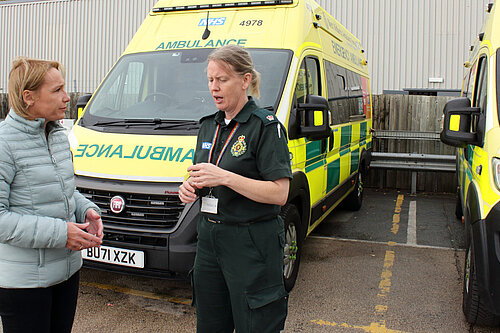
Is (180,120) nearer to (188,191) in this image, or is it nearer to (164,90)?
(164,90)

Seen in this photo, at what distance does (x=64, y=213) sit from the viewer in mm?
2018

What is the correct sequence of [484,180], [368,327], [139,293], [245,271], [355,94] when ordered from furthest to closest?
[355,94]
[139,293]
[368,327]
[484,180]
[245,271]

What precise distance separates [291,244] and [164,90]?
1818 millimetres

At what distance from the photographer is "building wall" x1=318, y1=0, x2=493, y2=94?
541 inches

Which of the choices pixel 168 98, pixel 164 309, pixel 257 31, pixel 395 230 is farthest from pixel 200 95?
pixel 395 230

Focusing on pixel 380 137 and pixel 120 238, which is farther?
pixel 380 137

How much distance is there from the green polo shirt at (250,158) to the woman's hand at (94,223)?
0.55 metres

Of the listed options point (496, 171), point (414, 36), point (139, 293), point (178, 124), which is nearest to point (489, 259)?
point (496, 171)

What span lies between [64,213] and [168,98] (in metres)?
2.38

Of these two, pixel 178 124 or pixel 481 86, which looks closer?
pixel 178 124

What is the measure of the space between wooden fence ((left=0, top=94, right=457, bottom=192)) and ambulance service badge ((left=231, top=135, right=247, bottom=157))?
8.70 m

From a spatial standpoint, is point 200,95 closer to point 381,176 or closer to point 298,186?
point 298,186

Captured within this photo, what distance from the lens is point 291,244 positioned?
418 centimetres

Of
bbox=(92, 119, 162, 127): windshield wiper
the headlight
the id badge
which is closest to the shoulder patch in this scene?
the id badge
